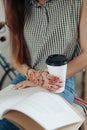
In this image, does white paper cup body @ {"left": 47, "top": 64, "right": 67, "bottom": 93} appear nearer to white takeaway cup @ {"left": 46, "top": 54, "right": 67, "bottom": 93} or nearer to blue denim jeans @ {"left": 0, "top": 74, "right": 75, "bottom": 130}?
white takeaway cup @ {"left": 46, "top": 54, "right": 67, "bottom": 93}

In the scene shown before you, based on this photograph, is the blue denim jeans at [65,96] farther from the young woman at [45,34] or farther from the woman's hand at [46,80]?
the woman's hand at [46,80]

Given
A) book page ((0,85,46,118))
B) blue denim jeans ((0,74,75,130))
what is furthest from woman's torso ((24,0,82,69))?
book page ((0,85,46,118))

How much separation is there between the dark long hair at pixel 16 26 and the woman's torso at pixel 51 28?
0.03 m

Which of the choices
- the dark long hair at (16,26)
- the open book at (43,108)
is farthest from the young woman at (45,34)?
the open book at (43,108)

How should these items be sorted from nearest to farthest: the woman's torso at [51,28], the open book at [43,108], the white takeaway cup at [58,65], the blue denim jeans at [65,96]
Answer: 1. the open book at [43,108]
2. the white takeaway cup at [58,65]
3. the blue denim jeans at [65,96]
4. the woman's torso at [51,28]

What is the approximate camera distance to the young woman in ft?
3.84

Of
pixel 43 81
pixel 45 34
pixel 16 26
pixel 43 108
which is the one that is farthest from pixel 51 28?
pixel 43 108

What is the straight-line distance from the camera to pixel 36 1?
125cm

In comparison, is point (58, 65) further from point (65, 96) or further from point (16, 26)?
point (16, 26)

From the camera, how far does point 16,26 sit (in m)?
1.28

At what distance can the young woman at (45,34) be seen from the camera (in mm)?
1170

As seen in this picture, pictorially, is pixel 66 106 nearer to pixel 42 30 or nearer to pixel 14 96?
pixel 14 96

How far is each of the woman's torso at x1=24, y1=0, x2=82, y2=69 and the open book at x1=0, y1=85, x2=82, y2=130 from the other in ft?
1.02

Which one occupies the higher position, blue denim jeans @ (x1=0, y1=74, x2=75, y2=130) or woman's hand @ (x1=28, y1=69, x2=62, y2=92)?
woman's hand @ (x1=28, y1=69, x2=62, y2=92)
